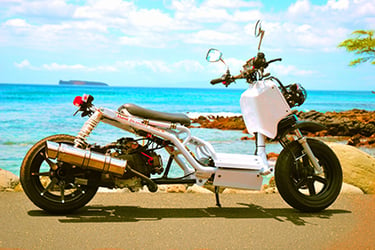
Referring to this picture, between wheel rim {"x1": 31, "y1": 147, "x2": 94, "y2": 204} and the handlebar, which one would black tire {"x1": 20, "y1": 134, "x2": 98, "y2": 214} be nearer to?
wheel rim {"x1": 31, "y1": 147, "x2": 94, "y2": 204}

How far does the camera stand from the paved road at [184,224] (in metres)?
4.55

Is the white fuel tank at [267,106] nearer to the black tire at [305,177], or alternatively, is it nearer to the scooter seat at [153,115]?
the black tire at [305,177]

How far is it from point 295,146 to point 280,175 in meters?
0.39

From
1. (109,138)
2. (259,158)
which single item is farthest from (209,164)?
(109,138)

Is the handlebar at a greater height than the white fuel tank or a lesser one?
greater

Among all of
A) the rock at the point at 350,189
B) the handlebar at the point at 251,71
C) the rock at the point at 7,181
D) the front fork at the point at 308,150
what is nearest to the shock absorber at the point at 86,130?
the handlebar at the point at 251,71

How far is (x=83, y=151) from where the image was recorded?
5.21 metres

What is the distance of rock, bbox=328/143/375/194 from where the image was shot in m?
7.43

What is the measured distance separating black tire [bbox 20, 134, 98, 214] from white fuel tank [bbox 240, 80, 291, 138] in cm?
188

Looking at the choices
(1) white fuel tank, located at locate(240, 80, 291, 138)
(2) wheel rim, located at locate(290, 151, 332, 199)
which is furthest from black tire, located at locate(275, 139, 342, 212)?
(1) white fuel tank, located at locate(240, 80, 291, 138)

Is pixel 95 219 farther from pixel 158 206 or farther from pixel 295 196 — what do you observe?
pixel 295 196

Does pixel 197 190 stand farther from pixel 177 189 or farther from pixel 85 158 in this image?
pixel 85 158

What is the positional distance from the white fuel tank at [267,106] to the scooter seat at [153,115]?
0.79m

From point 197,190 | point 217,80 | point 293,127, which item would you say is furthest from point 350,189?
point 217,80
